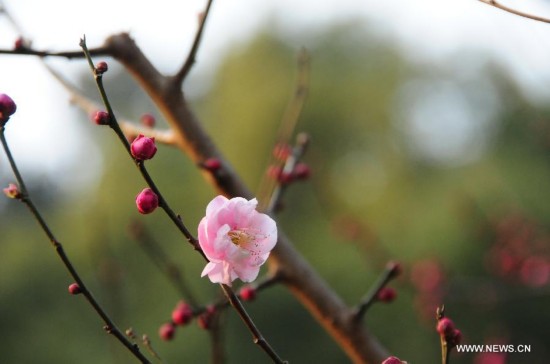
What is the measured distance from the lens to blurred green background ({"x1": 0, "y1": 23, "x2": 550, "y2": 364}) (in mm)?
2939

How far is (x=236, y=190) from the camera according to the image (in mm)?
933

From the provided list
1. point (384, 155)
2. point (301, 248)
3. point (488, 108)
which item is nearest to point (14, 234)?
point (301, 248)

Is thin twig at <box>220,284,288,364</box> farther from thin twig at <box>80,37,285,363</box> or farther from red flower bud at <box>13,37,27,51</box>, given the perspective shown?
red flower bud at <box>13,37,27,51</box>

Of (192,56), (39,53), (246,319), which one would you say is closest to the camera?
(246,319)

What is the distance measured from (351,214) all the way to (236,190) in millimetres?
2424

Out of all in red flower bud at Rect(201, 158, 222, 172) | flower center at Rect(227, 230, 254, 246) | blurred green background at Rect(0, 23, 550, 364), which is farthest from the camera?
blurred green background at Rect(0, 23, 550, 364)

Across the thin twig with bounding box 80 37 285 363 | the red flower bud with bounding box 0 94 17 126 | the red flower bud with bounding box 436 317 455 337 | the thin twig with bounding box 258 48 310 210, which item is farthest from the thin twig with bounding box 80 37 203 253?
the thin twig with bounding box 258 48 310 210

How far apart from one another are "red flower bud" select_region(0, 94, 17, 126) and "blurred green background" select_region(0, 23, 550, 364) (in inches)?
20.2

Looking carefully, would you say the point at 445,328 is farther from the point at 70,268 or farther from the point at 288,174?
the point at 288,174

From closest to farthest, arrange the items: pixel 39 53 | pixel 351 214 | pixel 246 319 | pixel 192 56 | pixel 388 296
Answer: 1. pixel 246 319
2. pixel 39 53
3. pixel 192 56
4. pixel 388 296
5. pixel 351 214

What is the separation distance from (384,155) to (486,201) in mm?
5045

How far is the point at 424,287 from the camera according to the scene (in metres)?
2.41

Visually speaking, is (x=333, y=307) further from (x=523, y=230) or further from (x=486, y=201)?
(x=486, y=201)

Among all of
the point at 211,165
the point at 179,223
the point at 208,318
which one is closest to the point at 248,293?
the point at 208,318
